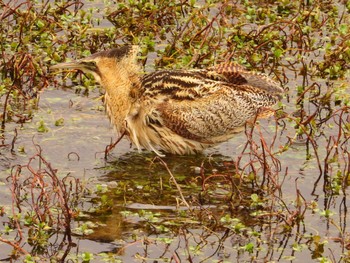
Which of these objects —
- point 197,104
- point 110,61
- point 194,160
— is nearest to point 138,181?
point 194,160

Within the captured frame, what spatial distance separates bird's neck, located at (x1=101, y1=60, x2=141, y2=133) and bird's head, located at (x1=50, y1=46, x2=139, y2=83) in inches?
0.8

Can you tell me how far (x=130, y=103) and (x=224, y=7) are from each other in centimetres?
346

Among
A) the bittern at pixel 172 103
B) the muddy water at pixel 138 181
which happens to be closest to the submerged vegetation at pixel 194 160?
the muddy water at pixel 138 181

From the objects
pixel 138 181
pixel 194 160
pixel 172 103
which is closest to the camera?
pixel 138 181

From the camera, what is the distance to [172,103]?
11.8m

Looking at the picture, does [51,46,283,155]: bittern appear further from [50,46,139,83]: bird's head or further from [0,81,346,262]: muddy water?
[0,81,346,262]: muddy water

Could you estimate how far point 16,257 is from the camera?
9125 millimetres

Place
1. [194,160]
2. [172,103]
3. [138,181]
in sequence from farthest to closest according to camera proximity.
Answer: [194,160] < [172,103] < [138,181]

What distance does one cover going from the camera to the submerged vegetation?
958 centimetres

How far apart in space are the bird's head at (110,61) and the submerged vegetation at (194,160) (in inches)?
27.1

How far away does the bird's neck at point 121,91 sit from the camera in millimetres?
11953

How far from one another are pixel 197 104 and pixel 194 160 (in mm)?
630

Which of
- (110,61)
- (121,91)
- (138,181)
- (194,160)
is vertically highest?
(110,61)

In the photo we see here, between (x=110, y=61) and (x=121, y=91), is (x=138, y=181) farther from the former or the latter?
(x=110, y=61)
